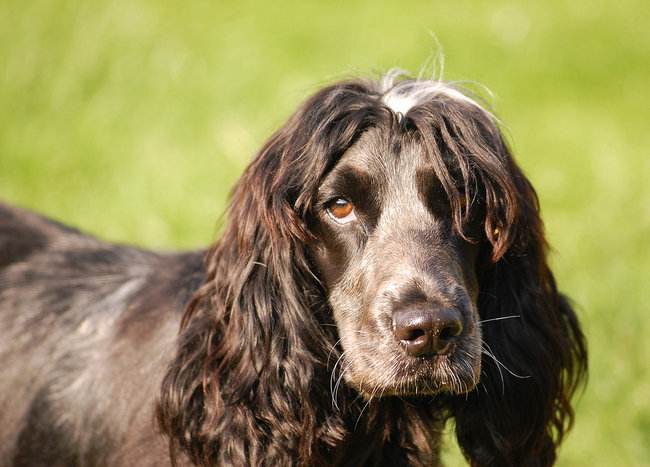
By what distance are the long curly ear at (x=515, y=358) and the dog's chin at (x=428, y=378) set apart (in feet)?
1.24

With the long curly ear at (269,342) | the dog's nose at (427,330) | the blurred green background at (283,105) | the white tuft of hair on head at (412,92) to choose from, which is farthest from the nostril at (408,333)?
the blurred green background at (283,105)

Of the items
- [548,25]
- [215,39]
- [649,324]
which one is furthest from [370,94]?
[548,25]

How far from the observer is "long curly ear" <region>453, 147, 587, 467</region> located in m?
3.94

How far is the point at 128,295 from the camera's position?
14.6ft

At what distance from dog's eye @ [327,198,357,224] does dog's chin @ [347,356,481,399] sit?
0.59 metres

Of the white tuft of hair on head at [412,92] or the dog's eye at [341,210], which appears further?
the white tuft of hair on head at [412,92]

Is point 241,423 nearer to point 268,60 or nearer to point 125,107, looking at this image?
point 125,107

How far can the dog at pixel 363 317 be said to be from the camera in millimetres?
3594

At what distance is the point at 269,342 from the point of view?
377 centimetres

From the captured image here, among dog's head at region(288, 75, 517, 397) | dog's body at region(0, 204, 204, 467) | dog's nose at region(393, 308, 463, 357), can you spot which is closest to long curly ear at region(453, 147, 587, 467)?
dog's head at region(288, 75, 517, 397)

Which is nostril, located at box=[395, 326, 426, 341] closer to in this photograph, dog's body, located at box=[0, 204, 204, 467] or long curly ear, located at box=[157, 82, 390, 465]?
long curly ear, located at box=[157, 82, 390, 465]

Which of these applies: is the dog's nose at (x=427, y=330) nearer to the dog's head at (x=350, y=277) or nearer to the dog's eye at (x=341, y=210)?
the dog's head at (x=350, y=277)

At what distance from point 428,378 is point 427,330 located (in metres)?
0.22

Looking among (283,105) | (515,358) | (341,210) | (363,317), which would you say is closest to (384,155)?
(341,210)
